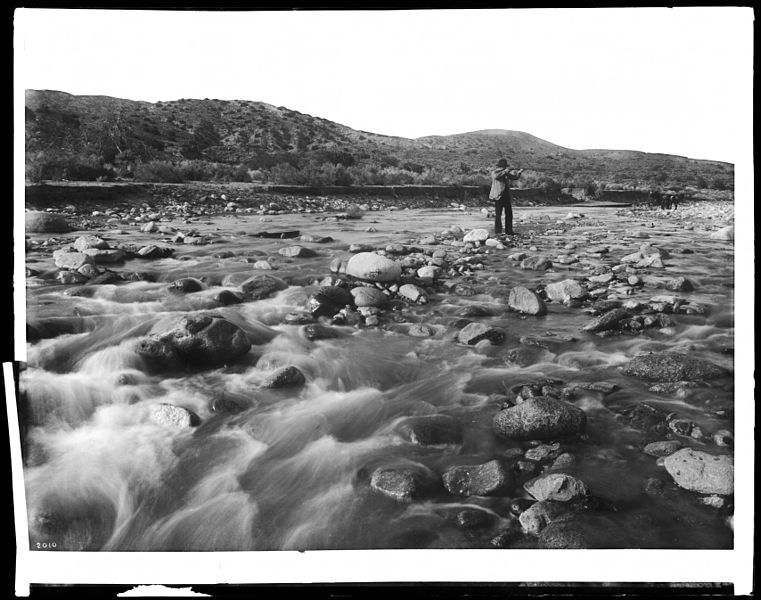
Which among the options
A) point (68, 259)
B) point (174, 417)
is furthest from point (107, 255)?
point (174, 417)

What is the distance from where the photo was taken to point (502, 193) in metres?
6.08

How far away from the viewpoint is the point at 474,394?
16.2 ft

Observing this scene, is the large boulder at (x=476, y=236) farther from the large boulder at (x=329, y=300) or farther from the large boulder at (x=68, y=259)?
the large boulder at (x=68, y=259)

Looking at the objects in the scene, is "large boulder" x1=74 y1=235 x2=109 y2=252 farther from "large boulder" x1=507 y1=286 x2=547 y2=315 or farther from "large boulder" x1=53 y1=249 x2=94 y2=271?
"large boulder" x1=507 y1=286 x2=547 y2=315

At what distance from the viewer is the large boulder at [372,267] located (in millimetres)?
5676

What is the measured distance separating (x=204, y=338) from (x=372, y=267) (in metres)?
1.77

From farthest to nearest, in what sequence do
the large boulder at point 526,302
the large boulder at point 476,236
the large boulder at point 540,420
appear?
the large boulder at point 476,236, the large boulder at point 526,302, the large boulder at point 540,420

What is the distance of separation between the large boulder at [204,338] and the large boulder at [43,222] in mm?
1410

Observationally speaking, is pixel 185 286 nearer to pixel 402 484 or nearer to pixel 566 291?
pixel 402 484

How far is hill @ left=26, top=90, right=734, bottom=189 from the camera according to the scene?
18.3ft

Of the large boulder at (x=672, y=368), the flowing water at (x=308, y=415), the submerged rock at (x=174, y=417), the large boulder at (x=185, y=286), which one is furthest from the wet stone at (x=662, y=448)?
the large boulder at (x=185, y=286)

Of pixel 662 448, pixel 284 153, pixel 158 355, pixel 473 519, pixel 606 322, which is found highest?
A: pixel 284 153

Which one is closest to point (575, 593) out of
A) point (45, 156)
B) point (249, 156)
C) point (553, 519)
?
point (553, 519)

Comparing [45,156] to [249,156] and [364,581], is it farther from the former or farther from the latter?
[364,581]
